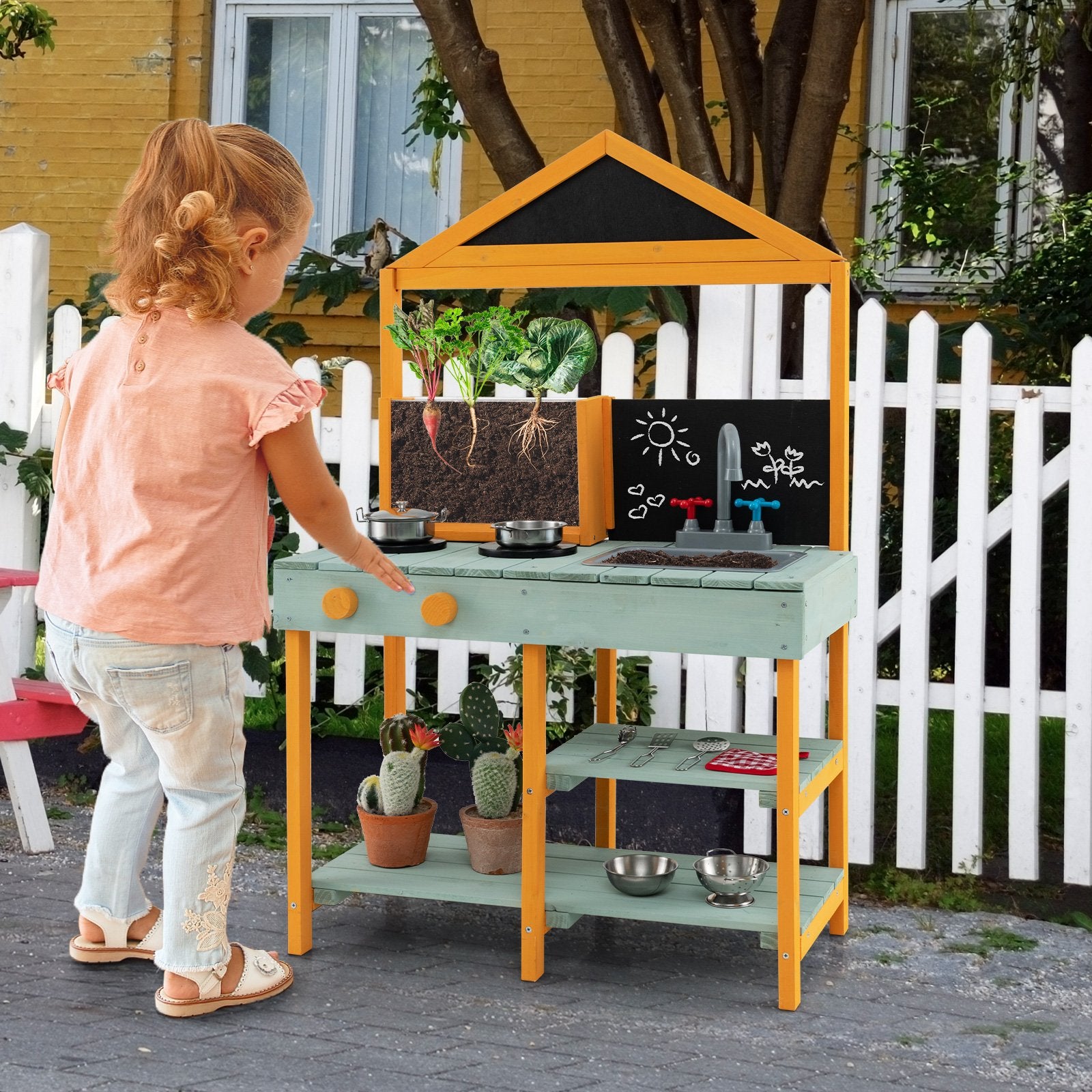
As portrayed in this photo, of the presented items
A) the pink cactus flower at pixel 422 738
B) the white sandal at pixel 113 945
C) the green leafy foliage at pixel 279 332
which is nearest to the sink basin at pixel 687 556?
the pink cactus flower at pixel 422 738

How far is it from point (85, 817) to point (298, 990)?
1.73 m

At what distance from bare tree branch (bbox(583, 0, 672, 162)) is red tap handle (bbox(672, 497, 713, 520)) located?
1.94m

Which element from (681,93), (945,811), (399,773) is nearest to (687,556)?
(399,773)

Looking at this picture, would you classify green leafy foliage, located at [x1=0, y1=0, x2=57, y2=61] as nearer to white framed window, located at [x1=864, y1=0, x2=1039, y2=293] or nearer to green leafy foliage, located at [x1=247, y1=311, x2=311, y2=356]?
green leafy foliage, located at [x1=247, y1=311, x2=311, y2=356]

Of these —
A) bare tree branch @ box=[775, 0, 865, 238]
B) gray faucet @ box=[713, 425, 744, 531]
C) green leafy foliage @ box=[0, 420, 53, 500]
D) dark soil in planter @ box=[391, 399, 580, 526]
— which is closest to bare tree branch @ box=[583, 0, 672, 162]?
bare tree branch @ box=[775, 0, 865, 238]

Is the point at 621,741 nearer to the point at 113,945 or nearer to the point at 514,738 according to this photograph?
the point at 514,738

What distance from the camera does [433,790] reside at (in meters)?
4.85

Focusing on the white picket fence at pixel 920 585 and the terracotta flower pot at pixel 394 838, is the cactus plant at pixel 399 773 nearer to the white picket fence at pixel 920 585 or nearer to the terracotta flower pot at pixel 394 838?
the terracotta flower pot at pixel 394 838

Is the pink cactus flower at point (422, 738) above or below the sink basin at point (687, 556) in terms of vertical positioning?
below

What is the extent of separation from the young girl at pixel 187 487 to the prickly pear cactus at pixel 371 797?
69 cm

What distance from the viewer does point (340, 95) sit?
9.15 metres

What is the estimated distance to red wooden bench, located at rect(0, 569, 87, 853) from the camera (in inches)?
177

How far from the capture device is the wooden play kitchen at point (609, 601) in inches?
132

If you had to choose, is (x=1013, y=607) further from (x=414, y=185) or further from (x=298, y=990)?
(x=414, y=185)
